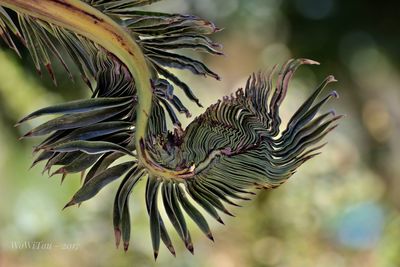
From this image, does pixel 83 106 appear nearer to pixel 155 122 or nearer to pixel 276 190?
pixel 155 122

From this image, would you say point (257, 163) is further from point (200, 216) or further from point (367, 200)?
point (367, 200)

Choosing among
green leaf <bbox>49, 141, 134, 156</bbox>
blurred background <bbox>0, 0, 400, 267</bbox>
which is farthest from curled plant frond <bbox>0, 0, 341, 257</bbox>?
blurred background <bbox>0, 0, 400, 267</bbox>

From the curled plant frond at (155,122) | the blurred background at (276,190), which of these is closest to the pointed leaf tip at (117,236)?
the curled plant frond at (155,122)

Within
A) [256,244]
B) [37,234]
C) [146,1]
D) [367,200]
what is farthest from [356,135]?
[146,1]

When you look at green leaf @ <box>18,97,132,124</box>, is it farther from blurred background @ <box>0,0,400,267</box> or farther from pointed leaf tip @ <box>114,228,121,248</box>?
blurred background @ <box>0,0,400,267</box>

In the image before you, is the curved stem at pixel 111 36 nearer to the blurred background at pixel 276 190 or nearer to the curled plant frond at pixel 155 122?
the curled plant frond at pixel 155 122

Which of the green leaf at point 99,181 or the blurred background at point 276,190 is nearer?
the green leaf at point 99,181

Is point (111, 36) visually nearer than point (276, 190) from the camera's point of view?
Yes

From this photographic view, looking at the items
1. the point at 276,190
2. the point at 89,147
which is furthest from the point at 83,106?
the point at 276,190

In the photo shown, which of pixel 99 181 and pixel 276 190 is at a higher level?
pixel 276 190
